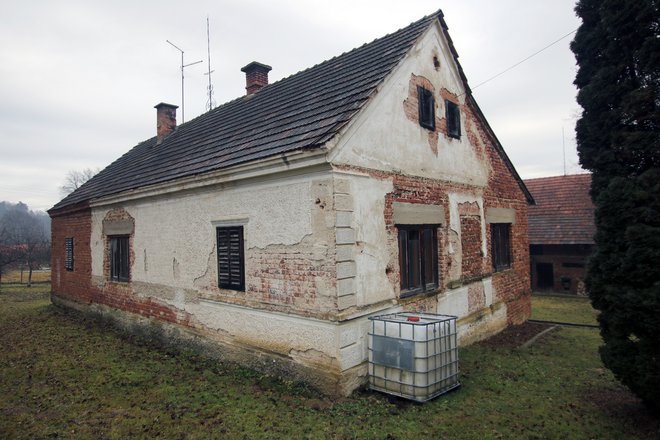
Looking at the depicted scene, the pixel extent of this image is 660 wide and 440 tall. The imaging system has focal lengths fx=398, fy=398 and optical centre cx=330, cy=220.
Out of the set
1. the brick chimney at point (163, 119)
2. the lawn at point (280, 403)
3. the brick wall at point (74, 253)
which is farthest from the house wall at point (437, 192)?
the brick chimney at point (163, 119)

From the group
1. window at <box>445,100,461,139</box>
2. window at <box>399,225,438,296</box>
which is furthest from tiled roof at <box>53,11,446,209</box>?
window at <box>399,225,438,296</box>

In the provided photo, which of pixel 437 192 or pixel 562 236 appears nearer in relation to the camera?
pixel 437 192

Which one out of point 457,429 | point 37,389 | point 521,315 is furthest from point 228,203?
point 521,315

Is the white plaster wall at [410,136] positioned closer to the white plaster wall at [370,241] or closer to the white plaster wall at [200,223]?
the white plaster wall at [370,241]

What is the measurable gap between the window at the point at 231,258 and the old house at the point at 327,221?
35 mm

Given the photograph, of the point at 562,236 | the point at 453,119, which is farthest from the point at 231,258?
the point at 562,236

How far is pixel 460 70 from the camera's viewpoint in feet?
30.1

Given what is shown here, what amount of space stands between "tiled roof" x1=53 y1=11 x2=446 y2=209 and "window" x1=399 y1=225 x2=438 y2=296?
242 centimetres

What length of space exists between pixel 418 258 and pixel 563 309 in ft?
32.2

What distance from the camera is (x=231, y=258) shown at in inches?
294

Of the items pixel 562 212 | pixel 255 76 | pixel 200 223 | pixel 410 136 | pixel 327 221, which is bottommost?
pixel 327 221

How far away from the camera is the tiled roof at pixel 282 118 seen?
6.71 m

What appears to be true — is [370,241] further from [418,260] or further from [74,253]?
[74,253]

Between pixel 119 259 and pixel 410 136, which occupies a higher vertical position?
pixel 410 136
